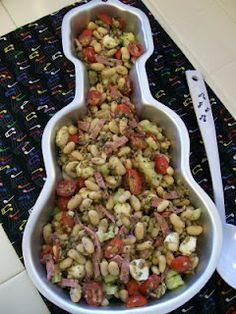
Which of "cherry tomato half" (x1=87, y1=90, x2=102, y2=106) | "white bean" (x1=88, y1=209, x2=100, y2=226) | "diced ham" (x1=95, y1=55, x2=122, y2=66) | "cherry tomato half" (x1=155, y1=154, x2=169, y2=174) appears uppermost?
"diced ham" (x1=95, y1=55, x2=122, y2=66)

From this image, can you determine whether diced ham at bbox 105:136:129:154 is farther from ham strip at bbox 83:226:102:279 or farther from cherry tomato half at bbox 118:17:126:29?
cherry tomato half at bbox 118:17:126:29

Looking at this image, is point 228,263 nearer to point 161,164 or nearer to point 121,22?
point 161,164

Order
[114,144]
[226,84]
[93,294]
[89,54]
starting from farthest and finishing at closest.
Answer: [226,84], [89,54], [114,144], [93,294]

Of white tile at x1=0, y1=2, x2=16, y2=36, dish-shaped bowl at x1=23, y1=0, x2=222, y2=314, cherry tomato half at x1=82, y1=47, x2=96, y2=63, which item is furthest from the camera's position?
white tile at x1=0, y1=2, x2=16, y2=36

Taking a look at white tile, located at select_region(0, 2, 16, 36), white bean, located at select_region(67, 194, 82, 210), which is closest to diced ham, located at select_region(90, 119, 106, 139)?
white bean, located at select_region(67, 194, 82, 210)

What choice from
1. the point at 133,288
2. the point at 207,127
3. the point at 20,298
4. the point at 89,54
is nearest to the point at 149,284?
the point at 133,288

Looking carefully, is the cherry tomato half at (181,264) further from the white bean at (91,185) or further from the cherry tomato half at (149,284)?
the white bean at (91,185)
